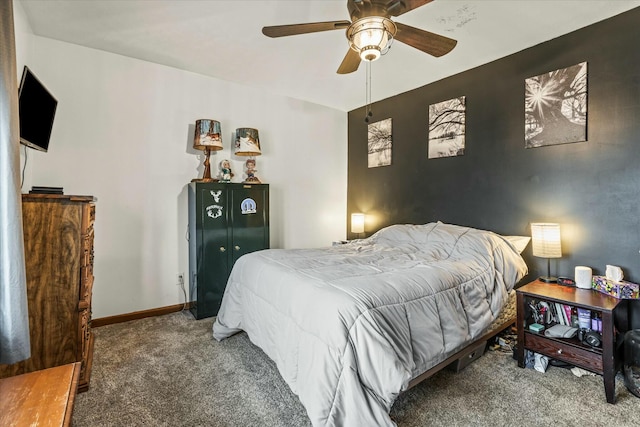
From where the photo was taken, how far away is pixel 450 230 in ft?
9.33

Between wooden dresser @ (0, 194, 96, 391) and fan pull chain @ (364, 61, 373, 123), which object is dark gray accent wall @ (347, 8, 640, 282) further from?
wooden dresser @ (0, 194, 96, 391)

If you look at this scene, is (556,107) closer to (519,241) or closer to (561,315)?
(519,241)

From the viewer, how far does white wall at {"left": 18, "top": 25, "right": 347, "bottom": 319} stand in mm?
2711

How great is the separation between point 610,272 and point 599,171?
79 cm

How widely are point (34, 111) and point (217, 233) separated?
1.68 metres

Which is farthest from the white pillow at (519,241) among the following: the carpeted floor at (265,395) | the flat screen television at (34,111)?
the flat screen television at (34,111)

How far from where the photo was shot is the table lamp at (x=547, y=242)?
238 centimetres

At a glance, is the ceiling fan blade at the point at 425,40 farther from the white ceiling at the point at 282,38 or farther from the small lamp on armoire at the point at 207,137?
the small lamp on armoire at the point at 207,137

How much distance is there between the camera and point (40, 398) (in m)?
0.93

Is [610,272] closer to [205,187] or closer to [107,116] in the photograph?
[205,187]

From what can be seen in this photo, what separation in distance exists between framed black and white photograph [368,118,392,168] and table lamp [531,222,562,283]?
1979 millimetres

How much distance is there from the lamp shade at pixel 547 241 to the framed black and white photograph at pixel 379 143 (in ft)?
6.51

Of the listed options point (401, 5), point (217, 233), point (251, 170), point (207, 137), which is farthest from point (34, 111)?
point (401, 5)

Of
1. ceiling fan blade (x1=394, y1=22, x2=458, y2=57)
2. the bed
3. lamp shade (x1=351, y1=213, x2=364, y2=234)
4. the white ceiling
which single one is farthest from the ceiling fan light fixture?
lamp shade (x1=351, y1=213, x2=364, y2=234)
